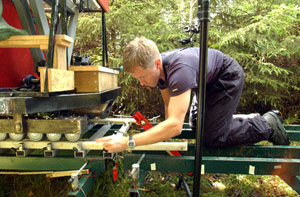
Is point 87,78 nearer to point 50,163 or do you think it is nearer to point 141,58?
point 141,58

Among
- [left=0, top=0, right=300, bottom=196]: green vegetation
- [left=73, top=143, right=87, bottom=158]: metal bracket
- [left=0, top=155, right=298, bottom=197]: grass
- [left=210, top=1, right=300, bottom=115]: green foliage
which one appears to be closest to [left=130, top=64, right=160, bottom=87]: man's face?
[left=73, top=143, right=87, bottom=158]: metal bracket

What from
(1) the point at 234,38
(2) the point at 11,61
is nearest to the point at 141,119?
(2) the point at 11,61

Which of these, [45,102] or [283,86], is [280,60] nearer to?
[283,86]

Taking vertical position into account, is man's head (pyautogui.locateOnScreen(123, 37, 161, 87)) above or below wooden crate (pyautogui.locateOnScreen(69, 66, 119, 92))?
above

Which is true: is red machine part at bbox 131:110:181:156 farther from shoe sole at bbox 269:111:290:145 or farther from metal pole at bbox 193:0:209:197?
shoe sole at bbox 269:111:290:145

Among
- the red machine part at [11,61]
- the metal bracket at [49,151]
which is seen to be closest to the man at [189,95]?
the metal bracket at [49,151]

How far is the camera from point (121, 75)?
180 inches

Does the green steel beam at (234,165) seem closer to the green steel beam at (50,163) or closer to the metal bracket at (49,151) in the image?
the green steel beam at (50,163)

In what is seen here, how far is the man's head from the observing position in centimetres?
164

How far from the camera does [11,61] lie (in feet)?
7.97

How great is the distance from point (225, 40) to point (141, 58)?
2956 millimetres

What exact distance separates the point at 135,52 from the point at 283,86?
3886 mm

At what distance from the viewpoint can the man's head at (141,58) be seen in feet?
5.38

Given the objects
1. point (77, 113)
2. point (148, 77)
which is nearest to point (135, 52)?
point (148, 77)
